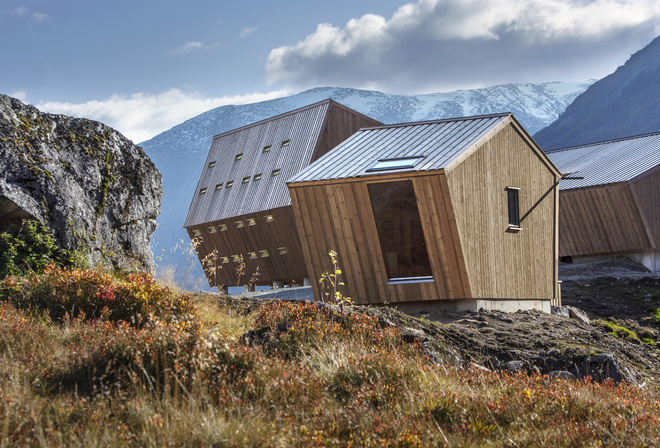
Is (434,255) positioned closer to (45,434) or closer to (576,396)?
(576,396)

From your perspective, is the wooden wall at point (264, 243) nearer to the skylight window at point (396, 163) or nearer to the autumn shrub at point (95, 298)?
the skylight window at point (396, 163)

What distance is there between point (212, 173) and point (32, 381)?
19.7 metres

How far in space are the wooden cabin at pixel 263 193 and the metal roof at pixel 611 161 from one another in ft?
31.5

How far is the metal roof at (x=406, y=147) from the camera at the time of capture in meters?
12.5

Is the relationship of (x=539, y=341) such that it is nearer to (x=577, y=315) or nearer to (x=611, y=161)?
(x=577, y=315)

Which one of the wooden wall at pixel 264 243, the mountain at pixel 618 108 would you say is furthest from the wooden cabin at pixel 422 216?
the mountain at pixel 618 108

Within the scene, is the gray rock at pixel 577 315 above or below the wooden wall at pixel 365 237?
below

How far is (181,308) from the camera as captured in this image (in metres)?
7.88

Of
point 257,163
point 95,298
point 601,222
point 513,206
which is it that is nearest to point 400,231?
point 513,206

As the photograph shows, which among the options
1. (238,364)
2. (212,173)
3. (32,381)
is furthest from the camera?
(212,173)

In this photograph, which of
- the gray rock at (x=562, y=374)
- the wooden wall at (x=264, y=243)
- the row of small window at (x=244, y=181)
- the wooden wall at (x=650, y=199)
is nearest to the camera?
the gray rock at (x=562, y=374)

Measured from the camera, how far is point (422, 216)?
12.2 m

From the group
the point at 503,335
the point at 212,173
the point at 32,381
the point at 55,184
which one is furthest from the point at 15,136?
the point at 212,173

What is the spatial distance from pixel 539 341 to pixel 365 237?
401 centimetres
